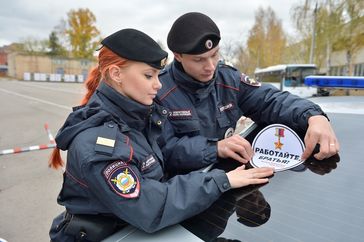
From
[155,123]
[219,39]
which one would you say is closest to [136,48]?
[155,123]

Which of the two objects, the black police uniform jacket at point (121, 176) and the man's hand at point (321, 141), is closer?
the black police uniform jacket at point (121, 176)

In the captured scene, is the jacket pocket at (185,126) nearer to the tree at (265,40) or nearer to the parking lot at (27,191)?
the parking lot at (27,191)

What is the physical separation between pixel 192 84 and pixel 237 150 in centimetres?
49

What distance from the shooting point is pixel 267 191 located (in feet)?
4.11

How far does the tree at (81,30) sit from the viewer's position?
4594 cm

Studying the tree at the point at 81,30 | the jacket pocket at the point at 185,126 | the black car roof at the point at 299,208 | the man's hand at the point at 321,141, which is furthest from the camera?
the tree at the point at 81,30

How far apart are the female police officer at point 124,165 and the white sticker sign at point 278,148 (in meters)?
0.10

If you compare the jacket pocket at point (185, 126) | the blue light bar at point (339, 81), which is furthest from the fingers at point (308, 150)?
the blue light bar at point (339, 81)

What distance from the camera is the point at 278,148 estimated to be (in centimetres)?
144

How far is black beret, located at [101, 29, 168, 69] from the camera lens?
1.25 meters

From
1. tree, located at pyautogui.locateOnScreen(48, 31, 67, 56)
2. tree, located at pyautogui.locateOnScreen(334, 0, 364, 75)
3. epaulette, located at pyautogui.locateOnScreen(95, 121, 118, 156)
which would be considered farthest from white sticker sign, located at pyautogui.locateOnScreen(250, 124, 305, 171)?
tree, located at pyautogui.locateOnScreen(48, 31, 67, 56)

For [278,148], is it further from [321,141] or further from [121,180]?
[121,180]

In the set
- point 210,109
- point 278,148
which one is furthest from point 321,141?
point 210,109

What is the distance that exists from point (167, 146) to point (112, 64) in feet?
1.82
